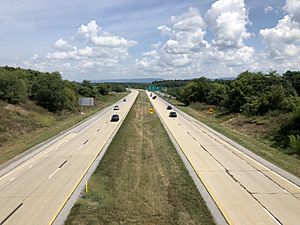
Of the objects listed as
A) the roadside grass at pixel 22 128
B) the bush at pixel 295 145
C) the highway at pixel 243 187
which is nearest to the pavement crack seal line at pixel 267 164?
the highway at pixel 243 187

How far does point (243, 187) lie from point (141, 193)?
528 centimetres

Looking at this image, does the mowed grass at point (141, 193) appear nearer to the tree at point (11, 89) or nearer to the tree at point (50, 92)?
the tree at point (11, 89)

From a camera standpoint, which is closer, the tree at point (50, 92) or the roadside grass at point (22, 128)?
the roadside grass at point (22, 128)

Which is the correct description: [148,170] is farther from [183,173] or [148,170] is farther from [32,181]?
[32,181]

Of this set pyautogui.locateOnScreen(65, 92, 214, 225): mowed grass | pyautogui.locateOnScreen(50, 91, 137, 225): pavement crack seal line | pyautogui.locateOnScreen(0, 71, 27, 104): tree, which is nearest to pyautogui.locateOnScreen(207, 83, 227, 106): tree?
pyautogui.locateOnScreen(0, 71, 27, 104): tree

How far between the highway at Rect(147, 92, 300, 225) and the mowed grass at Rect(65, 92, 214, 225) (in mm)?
1001

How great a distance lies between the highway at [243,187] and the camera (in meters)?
14.6

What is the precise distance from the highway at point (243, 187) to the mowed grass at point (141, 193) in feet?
3.28

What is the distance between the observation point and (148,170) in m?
23.2

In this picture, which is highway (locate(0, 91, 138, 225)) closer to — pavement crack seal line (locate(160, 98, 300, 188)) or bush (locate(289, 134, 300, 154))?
pavement crack seal line (locate(160, 98, 300, 188))

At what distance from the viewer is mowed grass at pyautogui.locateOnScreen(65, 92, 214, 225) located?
14413mm

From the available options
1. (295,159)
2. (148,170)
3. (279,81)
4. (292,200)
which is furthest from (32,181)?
(279,81)

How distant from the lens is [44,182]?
2050 cm

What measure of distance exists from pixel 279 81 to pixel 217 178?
149 feet
